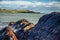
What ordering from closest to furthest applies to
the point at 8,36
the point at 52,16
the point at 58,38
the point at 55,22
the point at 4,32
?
the point at 58,38 → the point at 55,22 → the point at 52,16 → the point at 8,36 → the point at 4,32

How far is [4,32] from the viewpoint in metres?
16.6

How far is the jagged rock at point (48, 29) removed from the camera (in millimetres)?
12732

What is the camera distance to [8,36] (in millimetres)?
15523

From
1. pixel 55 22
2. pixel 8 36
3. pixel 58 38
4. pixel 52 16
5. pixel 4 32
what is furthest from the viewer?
pixel 4 32

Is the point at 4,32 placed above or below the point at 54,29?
below

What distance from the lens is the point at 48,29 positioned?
13523mm

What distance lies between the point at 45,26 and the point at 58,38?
195 centimetres

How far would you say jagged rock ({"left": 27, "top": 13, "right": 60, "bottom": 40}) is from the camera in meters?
12.7

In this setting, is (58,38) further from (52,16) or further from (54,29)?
(52,16)

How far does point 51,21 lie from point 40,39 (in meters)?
1.14

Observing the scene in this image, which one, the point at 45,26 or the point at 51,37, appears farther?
the point at 45,26

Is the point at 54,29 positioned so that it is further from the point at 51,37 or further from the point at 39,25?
the point at 39,25

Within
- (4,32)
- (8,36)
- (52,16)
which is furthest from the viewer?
(4,32)

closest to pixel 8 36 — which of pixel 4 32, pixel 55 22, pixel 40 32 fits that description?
pixel 4 32
